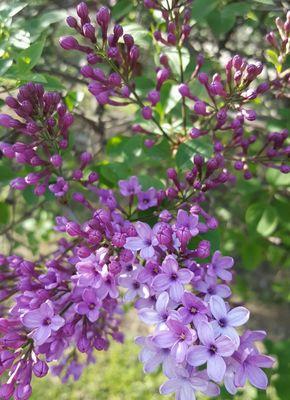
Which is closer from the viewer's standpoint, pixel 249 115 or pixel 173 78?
pixel 249 115

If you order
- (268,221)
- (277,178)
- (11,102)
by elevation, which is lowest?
(268,221)

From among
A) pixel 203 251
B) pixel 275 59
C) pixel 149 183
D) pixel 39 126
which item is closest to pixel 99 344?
pixel 203 251

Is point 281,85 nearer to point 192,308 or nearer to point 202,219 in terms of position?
point 202,219

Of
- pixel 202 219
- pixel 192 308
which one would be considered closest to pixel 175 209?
pixel 202 219

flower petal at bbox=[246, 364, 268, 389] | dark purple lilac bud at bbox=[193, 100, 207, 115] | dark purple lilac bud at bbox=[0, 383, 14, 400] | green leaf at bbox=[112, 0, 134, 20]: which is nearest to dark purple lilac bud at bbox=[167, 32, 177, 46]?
dark purple lilac bud at bbox=[193, 100, 207, 115]

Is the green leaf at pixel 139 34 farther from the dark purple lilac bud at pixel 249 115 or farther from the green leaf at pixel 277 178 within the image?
the green leaf at pixel 277 178

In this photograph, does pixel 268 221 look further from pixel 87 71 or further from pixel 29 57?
pixel 29 57
